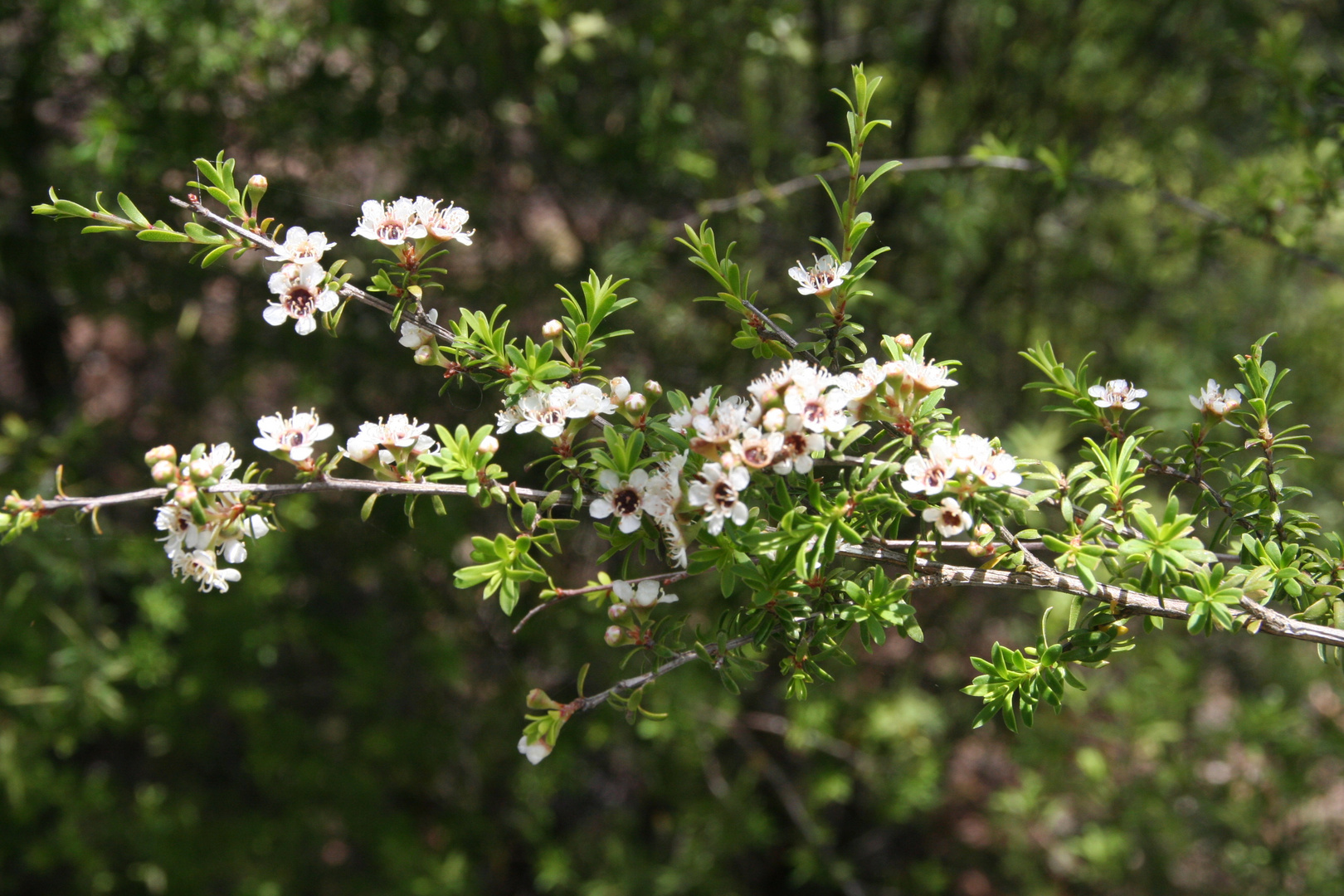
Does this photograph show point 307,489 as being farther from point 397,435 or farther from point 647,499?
point 647,499

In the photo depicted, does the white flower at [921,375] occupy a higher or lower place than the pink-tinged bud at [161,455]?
higher

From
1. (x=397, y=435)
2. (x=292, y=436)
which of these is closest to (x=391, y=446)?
(x=397, y=435)

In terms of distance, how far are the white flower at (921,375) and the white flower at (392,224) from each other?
602mm

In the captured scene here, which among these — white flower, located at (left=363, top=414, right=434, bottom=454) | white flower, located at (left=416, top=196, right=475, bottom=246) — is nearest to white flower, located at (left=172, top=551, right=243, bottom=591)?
white flower, located at (left=363, top=414, right=434, bottom=454)

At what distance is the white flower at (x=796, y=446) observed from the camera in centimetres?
100

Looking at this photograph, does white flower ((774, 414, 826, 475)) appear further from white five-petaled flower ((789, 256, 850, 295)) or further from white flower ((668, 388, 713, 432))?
white five-petaled flower ((789, 256, 850, 295))

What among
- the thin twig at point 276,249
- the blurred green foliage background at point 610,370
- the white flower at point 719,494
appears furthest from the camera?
the blurred green foliage background at point 610,370

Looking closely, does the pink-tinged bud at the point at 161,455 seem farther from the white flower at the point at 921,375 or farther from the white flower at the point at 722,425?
the white flower at the point at 921,375

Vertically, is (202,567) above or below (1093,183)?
below

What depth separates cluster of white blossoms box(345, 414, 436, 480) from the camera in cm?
105

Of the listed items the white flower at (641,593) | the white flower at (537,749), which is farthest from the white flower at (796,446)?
the white flower at (537,749)

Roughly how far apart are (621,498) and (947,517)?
377mm

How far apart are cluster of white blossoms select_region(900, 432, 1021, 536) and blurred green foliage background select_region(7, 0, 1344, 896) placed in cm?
135

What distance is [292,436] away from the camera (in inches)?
41.7
